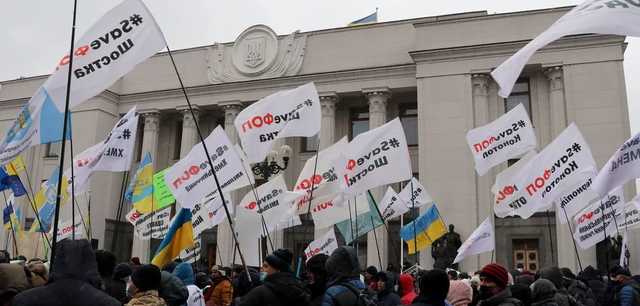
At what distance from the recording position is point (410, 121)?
26422 millimetres

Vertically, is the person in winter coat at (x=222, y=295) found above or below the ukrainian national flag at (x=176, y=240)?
below

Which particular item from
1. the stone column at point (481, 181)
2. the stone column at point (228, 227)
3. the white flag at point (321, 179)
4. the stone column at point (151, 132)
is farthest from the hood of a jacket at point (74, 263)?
the stone column at point (151, 132)

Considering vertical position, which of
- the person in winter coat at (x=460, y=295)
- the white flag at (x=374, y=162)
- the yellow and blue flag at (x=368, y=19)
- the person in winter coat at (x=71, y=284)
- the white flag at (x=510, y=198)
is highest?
the yellow and blue flag at (x=368, y=19)

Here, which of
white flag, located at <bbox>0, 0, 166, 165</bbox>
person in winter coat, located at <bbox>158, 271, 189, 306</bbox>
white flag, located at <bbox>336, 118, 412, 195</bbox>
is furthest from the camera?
white flag, located at <bbox>336, 118, 412, 195</bbox>

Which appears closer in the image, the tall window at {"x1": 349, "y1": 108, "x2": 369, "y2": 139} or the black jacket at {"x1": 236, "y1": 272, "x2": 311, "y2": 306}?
the black jacket at {"x1": 236, "y1": 272, "x2": 311, "y2": 306}

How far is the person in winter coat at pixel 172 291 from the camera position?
5.34m

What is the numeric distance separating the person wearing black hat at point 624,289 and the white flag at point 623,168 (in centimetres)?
136

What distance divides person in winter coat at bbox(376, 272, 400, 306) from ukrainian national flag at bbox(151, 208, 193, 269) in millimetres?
2543

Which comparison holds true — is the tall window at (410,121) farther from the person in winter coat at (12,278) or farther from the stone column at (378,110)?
the person in winter coat at (12,278)

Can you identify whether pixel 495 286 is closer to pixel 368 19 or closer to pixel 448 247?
pixel 448 247

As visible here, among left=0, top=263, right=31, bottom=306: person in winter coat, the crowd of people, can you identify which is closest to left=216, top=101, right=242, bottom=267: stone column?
the crowd of people

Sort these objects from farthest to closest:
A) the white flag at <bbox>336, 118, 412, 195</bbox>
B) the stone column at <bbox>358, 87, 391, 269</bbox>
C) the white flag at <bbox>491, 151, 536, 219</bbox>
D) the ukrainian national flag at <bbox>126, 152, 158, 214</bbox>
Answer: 1. the stone column at <bbox>358, 87, 391, 269</bbox>
2. the ukrainian national flag at <bbox>126, 152, 158, 214</bbox>
3. the white flag at <bbox>491, 151, 536, 219</bbox>
4. the white flag at <bbox>336, 118, 412, 195</bbox>

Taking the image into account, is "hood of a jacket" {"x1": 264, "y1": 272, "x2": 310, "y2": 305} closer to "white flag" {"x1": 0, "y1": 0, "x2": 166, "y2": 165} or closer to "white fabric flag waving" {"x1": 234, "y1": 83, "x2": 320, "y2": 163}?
"white flag" {"x1": 0, "y1": 0, "x2": 166, "y2": 165}

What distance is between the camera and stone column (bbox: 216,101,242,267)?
85.5ft
